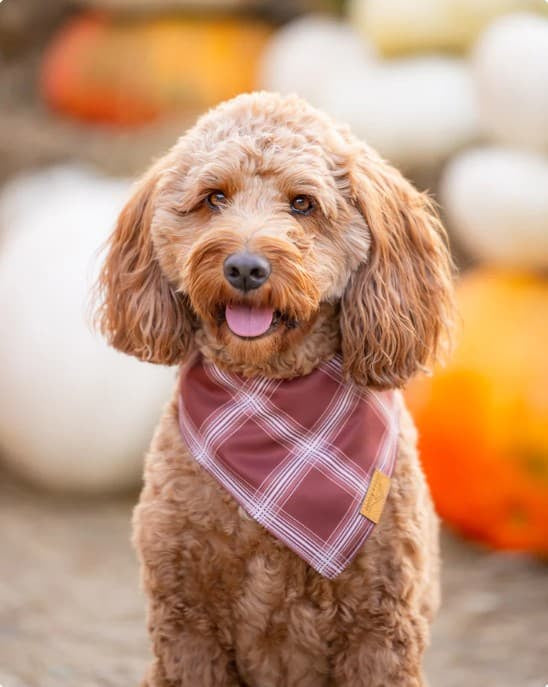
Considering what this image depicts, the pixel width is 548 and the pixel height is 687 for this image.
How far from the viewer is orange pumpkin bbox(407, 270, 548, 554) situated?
10.1 feet

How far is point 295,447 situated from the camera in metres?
2.03

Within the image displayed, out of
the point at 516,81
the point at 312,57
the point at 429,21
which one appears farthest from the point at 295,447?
the point at 312,57

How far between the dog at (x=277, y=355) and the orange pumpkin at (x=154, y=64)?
2.27 meters

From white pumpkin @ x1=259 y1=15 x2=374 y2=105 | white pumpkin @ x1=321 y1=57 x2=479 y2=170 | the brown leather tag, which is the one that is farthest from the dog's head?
white pumpkin @ x1=259 y1=15 x2=374 y2=105

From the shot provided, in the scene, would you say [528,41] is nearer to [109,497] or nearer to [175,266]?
[175,266]

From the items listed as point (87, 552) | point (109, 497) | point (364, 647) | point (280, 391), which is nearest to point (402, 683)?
point (364, 647)

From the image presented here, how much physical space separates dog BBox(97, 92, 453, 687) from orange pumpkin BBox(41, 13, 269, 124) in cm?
227

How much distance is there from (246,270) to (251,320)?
0.40 ft

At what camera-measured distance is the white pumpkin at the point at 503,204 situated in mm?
3051

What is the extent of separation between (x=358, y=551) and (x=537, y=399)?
125 centimetres

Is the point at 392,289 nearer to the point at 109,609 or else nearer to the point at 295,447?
the point at 295,447

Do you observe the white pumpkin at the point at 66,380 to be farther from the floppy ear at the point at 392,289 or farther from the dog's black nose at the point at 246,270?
the dog's black nose at the point at 246,270

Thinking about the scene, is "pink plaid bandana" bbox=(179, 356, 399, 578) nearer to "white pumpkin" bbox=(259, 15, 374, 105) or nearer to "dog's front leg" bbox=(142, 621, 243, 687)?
"dog's front leg" bbox=(142, 621, 243, 687)

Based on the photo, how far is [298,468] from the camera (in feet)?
6.63
